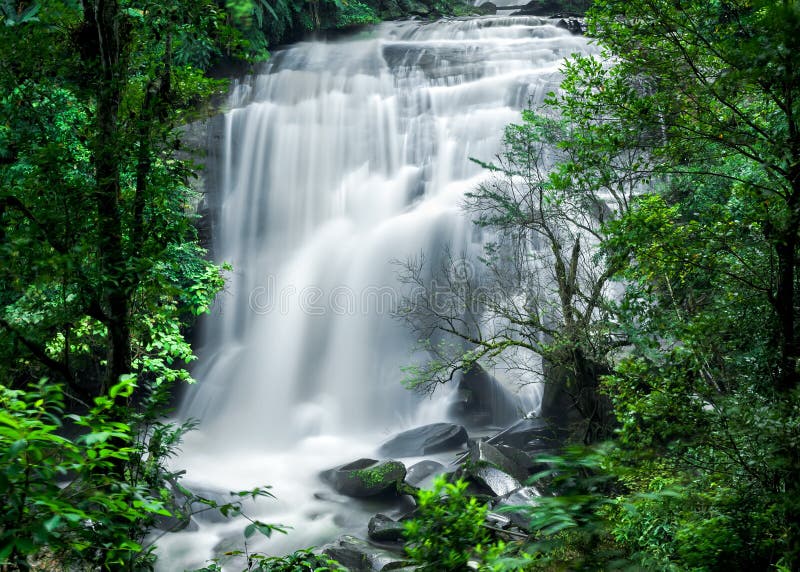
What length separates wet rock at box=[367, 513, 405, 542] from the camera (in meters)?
9.02

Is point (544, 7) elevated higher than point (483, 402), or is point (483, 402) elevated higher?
point (544, 7)

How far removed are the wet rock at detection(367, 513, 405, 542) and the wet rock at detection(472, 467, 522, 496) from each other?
1.59 m

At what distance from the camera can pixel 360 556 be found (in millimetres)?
8164

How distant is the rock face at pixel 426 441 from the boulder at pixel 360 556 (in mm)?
3924

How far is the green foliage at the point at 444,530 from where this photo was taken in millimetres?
2057

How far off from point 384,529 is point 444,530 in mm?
7541

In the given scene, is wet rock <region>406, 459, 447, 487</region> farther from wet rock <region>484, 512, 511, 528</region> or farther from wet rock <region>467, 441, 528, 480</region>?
wet rock <region>484, 512, 511, 528</region>

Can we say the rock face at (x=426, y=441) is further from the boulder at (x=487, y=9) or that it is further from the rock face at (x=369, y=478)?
the boulder at (x=487, y=9)

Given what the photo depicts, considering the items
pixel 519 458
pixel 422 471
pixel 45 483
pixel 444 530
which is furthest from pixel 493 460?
pixel 45 483

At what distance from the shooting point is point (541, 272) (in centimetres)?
1277

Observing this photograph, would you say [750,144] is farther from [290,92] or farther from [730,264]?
[290,92]

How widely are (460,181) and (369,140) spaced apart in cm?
384

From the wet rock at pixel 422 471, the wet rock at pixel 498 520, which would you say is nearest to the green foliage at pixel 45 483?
the wet rock at pixel 498 520

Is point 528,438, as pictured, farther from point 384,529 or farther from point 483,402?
point 384,529
